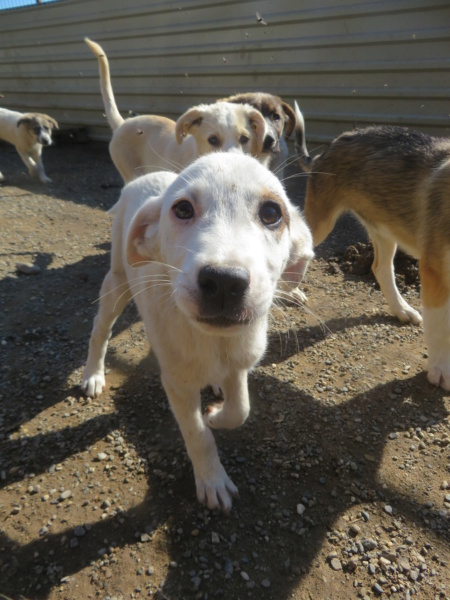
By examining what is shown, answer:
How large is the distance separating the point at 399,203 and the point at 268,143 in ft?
5.53

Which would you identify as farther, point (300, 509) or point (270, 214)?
point (300, 509)

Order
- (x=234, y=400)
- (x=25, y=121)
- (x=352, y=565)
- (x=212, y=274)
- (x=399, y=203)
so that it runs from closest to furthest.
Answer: (x=212, y=274), (x=352, y=565), (x=234, y=400), (x=399, y=203), (x=25, y=121)

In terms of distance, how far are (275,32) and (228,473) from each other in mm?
7619

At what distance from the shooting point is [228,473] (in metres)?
2.27

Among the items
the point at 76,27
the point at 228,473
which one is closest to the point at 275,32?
the point at 76,27

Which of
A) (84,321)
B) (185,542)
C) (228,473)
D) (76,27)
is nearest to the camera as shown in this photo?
(185,542)

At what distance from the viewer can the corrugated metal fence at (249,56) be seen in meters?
6.10

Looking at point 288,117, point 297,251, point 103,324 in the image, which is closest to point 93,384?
point 103,324

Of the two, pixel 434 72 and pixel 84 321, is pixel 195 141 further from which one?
pixel 434 72

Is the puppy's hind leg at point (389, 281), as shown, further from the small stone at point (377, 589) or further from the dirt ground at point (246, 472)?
the small stone at point (377, 589)

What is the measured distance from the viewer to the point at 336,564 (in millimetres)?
1862

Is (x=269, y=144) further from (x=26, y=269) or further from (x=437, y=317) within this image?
(x=26, y=269)

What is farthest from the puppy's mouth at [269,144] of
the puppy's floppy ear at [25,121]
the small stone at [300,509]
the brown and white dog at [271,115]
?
the puppy's floppy ear at [25,121]

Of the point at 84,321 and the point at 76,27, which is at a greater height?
the point at 76,27
